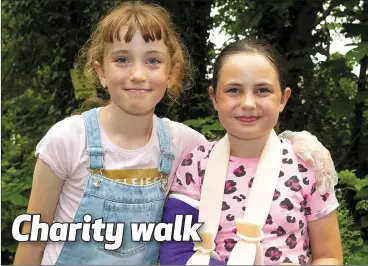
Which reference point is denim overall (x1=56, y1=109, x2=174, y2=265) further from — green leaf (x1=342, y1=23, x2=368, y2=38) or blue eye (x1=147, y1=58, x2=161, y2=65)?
green leaf (x1=342, y1=23, x2=368, y2=38)

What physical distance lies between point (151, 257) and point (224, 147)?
54 cm

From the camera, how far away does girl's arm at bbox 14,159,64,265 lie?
2516mm

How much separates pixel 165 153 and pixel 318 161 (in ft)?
2.06

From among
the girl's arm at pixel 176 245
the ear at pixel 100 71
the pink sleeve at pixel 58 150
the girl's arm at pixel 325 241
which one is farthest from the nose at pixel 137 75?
the girl's arm at pixel 325 241

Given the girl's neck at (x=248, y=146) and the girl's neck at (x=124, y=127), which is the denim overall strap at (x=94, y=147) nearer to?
the girl's neck at (x=124, y=127)

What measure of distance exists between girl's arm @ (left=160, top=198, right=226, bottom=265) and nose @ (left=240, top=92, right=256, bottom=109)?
44 centimetres

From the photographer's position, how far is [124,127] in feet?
8.42

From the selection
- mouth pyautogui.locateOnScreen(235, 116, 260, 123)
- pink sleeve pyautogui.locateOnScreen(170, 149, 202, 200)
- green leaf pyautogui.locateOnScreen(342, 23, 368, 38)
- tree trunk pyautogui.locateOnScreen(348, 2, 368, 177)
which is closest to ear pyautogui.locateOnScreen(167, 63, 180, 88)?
pink sleeve pyautogui.locateOnScreen(170, 149, 202, 200)

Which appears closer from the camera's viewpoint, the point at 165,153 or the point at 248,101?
the point at 248,101

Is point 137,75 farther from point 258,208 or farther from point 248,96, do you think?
point 258,208

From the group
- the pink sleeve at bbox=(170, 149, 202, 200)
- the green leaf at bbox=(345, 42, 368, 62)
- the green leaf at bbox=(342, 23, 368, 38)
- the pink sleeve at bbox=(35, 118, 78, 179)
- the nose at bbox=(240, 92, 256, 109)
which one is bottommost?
the pink sleeve at bbox=(170, 149, 202, 200)

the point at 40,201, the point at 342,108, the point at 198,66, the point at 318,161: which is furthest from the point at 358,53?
the point at 198,66

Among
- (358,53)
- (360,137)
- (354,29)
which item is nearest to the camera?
(358,53)

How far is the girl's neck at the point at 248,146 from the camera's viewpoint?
242 centimetres
